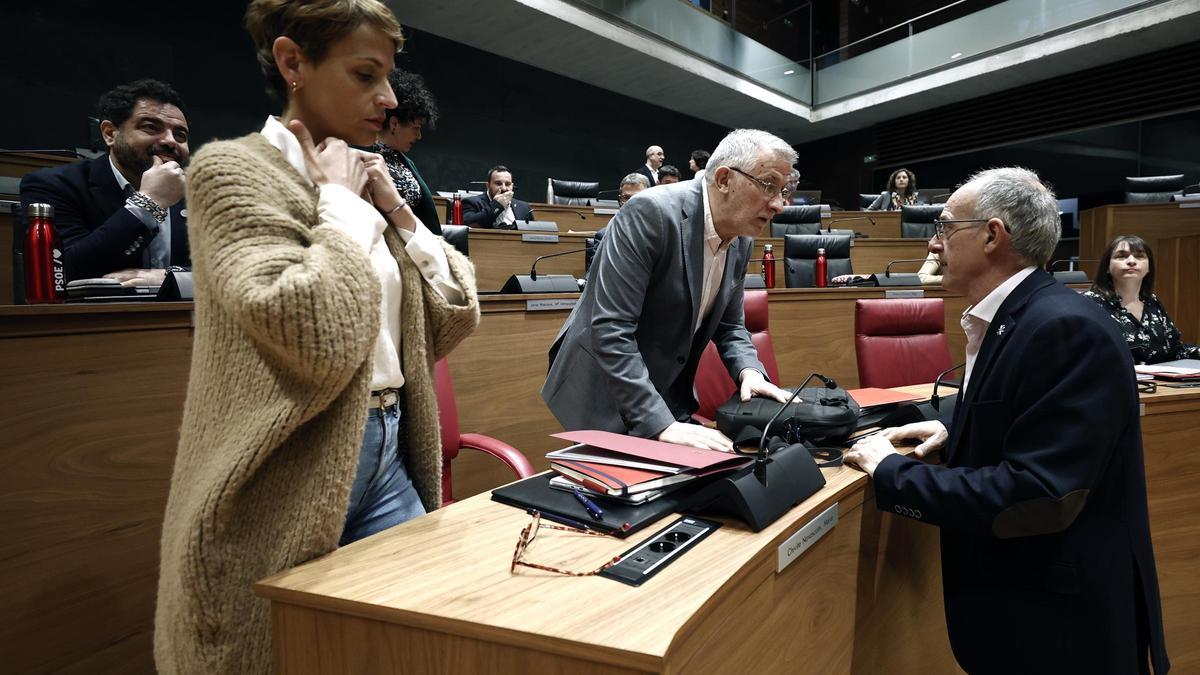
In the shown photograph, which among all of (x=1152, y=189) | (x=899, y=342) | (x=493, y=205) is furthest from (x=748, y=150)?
(x=1152, y=189)

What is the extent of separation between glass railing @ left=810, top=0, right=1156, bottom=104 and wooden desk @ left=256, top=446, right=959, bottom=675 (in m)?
8.18

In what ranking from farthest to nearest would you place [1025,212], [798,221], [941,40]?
[941,40] < [798,221] < [1025,212]

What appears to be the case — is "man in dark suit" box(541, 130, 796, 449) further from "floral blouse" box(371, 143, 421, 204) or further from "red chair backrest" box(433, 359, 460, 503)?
"floral blouse" box(371, 143, 421, 204)

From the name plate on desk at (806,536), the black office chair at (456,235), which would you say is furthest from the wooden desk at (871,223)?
the name plate on desk at (806,536)

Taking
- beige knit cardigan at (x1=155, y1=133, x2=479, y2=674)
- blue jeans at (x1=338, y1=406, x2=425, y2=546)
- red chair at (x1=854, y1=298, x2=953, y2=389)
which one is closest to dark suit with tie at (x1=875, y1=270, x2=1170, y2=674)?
blue jeans at (x1=338, y1=406, x2=425, y2=546)

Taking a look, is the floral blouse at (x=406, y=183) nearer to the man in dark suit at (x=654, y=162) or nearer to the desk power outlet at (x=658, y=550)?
the desk power outlet at (x=658, y=550)

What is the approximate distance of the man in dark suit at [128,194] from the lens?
72.2 inches

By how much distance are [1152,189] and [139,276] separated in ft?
24.3

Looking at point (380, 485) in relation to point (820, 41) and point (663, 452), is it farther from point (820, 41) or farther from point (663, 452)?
point (820, 41)

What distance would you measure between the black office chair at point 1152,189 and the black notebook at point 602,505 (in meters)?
6.68

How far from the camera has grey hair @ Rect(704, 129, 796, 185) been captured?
152 cm

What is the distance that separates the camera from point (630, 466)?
957 millimetres

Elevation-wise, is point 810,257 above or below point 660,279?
above

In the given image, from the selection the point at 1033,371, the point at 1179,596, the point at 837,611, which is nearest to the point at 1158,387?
the point at 1179,596
